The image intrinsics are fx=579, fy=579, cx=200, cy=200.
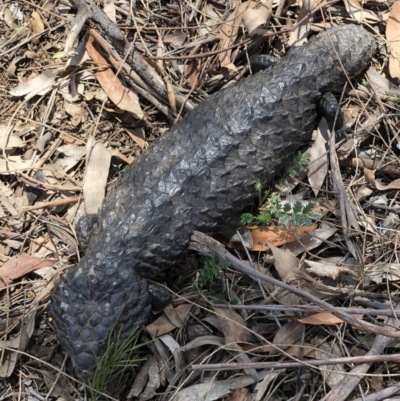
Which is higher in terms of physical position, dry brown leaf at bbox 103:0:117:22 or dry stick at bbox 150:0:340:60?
dry brown leaf at bbox 103:0:117:22

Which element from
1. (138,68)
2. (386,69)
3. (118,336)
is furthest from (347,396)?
(138,68)

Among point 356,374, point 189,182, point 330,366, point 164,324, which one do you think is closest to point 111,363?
point 164,324

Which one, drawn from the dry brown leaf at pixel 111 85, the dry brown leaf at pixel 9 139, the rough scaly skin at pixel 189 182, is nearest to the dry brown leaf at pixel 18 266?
the rough scaly skin at pixel 189 182

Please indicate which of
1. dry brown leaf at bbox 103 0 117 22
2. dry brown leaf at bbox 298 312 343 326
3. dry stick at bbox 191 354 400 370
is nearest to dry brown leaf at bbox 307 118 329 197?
dry brown leaf at bbox 298 312 343 326

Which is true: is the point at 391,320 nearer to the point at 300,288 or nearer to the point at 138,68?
the point at 300,288

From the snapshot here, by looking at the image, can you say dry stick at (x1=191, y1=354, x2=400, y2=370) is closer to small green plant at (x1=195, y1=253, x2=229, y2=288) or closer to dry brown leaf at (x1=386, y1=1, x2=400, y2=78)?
small green plant at (x1=195, y1=253, x2=229, y2=288)
